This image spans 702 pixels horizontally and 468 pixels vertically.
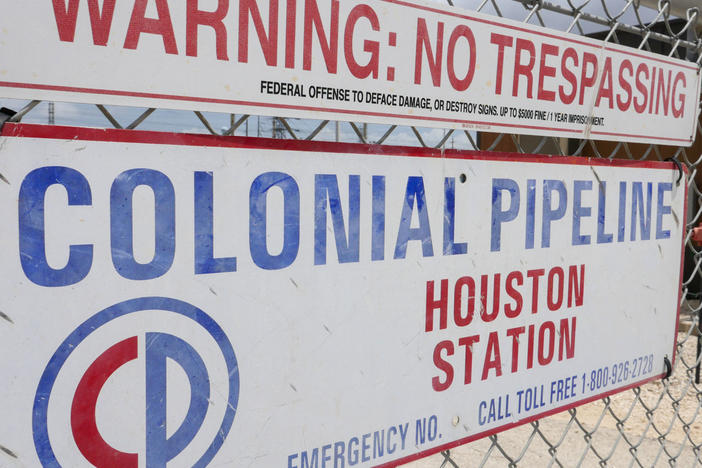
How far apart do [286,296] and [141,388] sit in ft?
0.73

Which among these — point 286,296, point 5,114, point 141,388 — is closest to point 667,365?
point 286,296

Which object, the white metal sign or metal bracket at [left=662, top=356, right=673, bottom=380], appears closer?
the white metal sign

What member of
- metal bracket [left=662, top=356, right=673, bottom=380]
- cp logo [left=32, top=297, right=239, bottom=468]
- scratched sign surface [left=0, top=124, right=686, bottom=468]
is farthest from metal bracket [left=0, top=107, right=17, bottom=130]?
metal bracket [left=662, top=356, right=673, bottom=380]

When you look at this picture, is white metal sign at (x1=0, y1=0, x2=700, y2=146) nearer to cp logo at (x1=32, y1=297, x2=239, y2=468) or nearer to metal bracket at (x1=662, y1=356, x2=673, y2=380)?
cp logo at (x1=32, y1=297, x2=239, y2=468)

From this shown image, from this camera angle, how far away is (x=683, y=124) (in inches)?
58.3

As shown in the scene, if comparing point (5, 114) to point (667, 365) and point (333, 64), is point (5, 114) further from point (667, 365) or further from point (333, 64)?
point (667, 365)

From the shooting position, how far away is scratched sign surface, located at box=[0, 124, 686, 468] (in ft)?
2.34

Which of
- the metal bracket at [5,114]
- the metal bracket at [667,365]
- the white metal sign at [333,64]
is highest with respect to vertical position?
the white metal sign at [333,64]

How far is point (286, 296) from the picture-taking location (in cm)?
88

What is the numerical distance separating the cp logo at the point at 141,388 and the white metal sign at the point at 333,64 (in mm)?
272

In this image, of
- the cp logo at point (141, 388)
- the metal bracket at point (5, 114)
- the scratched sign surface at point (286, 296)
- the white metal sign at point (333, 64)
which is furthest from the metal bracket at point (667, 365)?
the metal bracket at point (5, 114)

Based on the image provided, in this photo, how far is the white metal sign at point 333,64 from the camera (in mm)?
707

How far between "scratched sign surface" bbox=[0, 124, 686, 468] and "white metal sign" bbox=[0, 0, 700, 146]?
0.06 metres

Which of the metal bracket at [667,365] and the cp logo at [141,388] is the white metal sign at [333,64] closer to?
the cp logo at [141,388]
